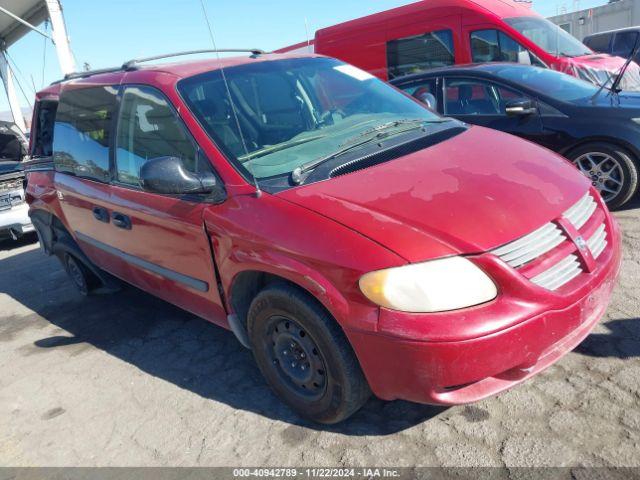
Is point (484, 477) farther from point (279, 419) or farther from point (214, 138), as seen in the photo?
point (214, 138)

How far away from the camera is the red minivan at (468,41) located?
826 cm

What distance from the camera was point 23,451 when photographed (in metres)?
2.88

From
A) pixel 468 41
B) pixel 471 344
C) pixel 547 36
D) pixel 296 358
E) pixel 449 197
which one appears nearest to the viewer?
pixel 471 344

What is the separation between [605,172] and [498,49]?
4.58 m

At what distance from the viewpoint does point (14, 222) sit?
7234 mm

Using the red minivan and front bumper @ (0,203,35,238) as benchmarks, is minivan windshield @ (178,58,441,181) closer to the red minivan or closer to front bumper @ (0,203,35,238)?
front bumper @ (0,203,35,238)

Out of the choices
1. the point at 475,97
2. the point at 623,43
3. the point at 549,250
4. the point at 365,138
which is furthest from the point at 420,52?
the point at 549,250

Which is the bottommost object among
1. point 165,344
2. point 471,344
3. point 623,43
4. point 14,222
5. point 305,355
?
point 14,222

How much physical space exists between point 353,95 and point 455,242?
1.74 meters

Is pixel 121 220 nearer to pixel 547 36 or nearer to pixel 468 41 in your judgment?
pixel 468 41

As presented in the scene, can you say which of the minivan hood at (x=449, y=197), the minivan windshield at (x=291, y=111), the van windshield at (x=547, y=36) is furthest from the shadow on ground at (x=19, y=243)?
the van windshield at (x=547, y=36)

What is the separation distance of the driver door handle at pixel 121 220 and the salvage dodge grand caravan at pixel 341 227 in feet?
0.05

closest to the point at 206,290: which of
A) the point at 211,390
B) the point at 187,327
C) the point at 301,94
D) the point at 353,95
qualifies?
the point at 211,390

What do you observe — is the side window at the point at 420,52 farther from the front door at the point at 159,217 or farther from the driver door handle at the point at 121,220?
the driver door handle at the point at 121,220
